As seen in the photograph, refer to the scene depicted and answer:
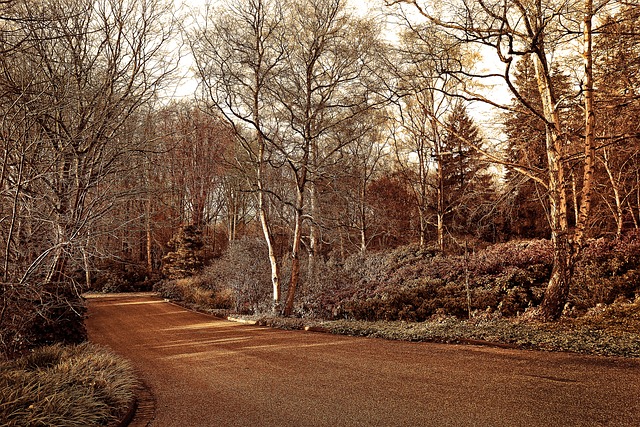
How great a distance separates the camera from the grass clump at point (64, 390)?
155 inches

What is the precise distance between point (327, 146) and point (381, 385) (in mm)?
14331

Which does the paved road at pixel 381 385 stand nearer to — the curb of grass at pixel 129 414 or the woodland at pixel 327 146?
the curb of grass at pixel 129 414

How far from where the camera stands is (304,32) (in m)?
13.2

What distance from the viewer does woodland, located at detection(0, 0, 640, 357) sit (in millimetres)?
6719

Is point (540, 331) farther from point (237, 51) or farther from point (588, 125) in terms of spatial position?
point (237, 51)

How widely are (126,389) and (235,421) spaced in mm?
1789

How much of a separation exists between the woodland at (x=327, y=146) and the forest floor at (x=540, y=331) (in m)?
0.66

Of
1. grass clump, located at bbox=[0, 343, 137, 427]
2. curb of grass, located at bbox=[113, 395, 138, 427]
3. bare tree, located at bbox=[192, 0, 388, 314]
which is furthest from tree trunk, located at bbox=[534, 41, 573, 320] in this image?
grass clump, located at bbox=[0, 343, 137, 427]

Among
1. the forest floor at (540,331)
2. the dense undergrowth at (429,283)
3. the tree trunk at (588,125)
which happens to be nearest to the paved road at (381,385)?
A: the forest floor at (540,331)

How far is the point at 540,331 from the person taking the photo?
7590 millimetres

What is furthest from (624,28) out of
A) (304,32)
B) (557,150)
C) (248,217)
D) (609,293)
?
(248,217)

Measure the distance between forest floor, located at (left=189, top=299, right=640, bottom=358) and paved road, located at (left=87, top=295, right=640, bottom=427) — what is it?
0.41 m

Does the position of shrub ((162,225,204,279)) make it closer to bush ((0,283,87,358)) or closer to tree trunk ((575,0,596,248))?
bush ((0,283,87,358))

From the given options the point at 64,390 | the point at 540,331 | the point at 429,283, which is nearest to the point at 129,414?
the point at 64,390
